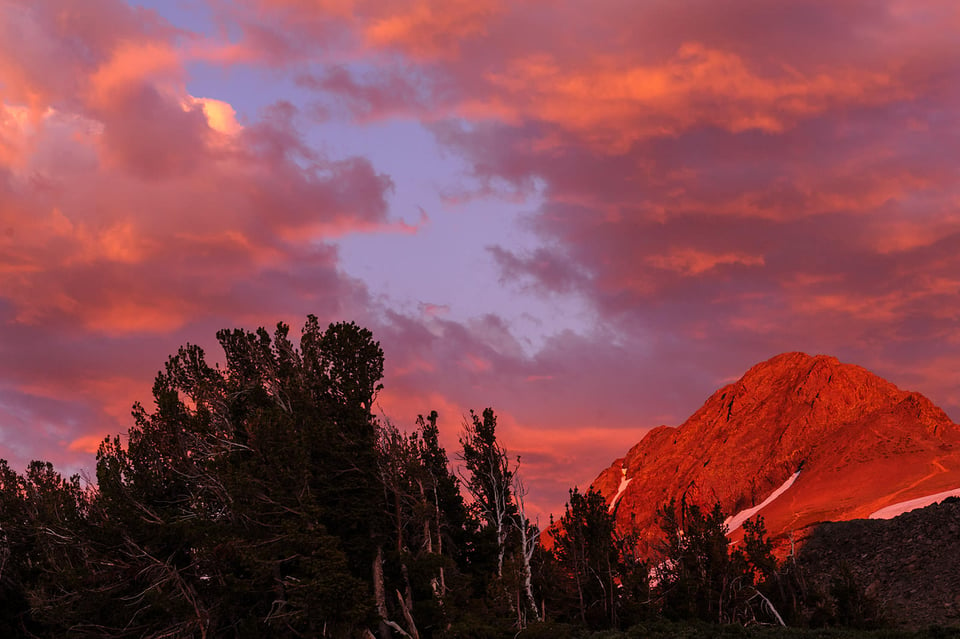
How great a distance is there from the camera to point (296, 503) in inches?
1532

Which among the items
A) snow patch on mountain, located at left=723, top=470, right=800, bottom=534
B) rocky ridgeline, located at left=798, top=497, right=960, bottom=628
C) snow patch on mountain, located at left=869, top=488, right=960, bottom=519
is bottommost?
rocky ridgeline, located at left=798, top=497, right=960, bottom=628

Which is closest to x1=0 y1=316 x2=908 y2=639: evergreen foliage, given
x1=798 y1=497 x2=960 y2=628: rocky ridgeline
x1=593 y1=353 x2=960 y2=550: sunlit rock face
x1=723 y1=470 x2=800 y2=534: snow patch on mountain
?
x1=798 y1=497 x2=960 y2=628: rocky ridgeline

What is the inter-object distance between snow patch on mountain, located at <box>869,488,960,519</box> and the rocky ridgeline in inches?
1170

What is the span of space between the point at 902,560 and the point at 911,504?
167ft

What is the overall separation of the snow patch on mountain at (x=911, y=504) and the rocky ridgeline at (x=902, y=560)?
2972cm

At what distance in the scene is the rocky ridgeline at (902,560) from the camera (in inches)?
2066

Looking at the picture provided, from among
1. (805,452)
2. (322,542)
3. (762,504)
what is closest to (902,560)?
(322,542)

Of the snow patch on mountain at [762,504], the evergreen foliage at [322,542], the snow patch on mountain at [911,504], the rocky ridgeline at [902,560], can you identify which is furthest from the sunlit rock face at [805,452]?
the evergreen foliage at [322,542]

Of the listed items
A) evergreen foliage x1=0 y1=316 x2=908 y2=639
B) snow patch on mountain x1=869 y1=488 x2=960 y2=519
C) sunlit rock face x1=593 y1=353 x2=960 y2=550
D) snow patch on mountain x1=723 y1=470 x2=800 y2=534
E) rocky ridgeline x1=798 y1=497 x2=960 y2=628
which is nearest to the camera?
evergreen foliage x1=0 y1=316 x2=908 y2=639

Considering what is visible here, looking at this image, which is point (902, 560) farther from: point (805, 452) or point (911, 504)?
point (805, 452)

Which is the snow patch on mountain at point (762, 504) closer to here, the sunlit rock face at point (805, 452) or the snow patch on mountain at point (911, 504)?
the sunlit rock face at point (805, 452)

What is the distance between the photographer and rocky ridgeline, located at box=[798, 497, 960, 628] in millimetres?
52469

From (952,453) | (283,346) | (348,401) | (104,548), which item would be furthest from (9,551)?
(952,453)

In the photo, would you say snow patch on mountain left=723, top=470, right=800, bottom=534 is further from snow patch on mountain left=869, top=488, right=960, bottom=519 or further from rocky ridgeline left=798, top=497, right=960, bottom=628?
rocky ridgeline left=798, top=497, right=960, bottom=628
